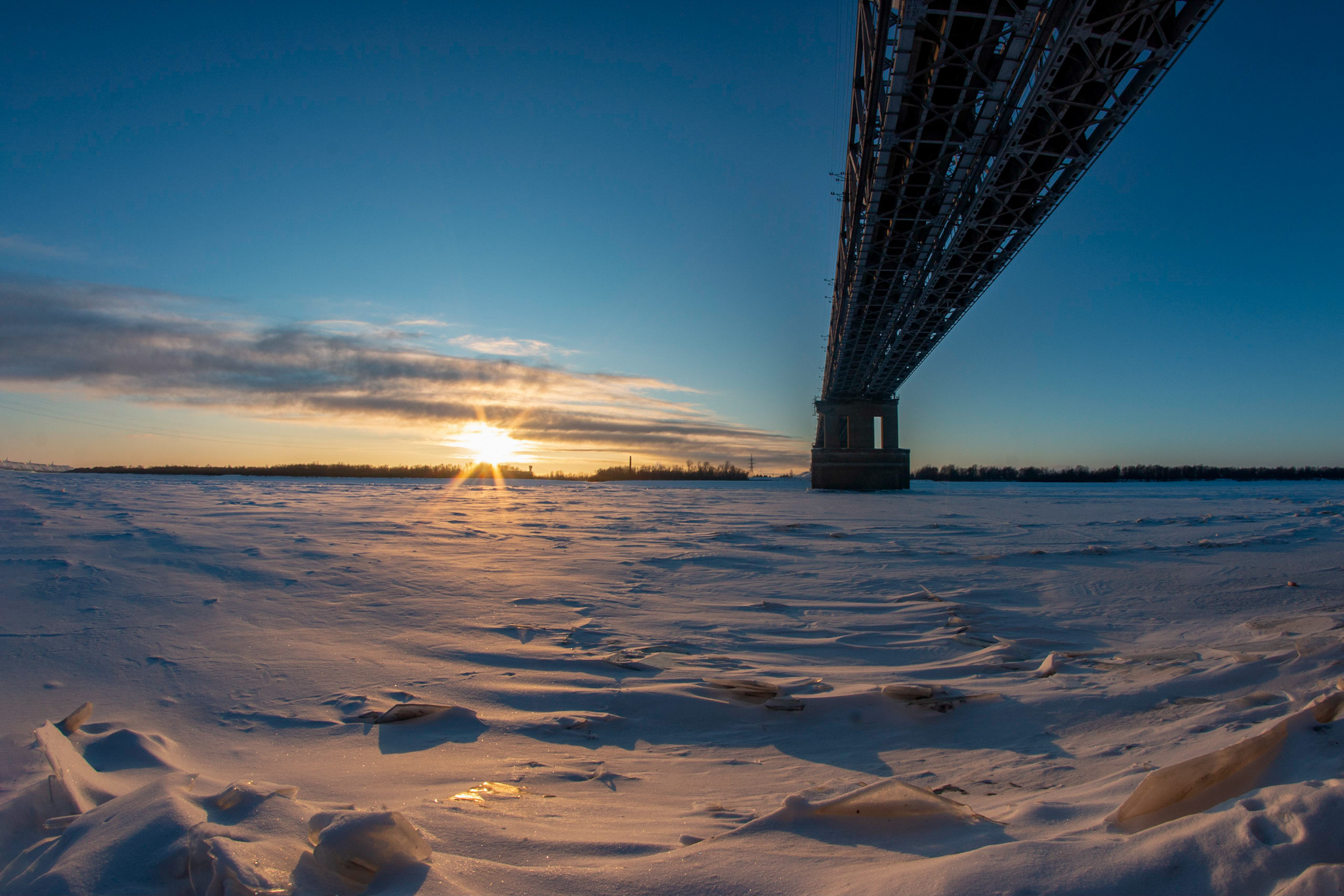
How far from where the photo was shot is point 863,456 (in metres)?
36.0

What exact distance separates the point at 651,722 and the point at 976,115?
13.1m

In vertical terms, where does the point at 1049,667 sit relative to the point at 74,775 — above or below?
below

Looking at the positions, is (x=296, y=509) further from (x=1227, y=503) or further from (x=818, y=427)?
(x=818, y=427)

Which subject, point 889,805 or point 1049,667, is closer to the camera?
point 889,805

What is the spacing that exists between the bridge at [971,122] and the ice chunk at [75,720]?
37.9 ft

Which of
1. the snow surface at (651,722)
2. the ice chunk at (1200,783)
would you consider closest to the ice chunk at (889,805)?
the snow surface at (651,722)

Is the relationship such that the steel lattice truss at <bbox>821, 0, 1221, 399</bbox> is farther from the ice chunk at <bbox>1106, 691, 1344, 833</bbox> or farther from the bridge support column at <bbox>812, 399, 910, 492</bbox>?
the bridge support column at <bbox>812, 399, 910, 492</bbox>

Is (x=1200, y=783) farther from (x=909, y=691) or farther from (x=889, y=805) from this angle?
(x=909, y=691)

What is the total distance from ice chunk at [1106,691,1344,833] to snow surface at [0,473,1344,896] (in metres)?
0.01

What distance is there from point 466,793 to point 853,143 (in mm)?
14940

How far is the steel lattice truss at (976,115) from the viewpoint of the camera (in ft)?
30.5

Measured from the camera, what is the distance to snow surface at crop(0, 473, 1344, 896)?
4.45 ft

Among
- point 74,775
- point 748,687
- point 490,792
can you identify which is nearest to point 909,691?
point 748,687

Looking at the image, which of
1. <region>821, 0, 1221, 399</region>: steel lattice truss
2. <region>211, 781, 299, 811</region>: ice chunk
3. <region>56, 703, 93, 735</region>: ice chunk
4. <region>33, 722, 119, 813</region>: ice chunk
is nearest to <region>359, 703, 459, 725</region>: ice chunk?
<region>211, 781, 299, 811</region>: ice chunk
